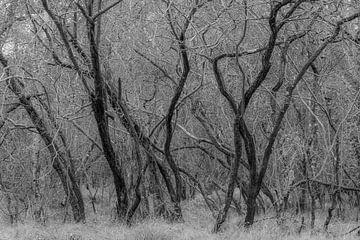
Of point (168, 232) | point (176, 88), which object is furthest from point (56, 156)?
point (168, 232)

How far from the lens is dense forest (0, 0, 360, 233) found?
8.05 meters

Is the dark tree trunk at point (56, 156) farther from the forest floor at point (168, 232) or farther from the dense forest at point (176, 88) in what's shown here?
the forest floor at point (168, 232)

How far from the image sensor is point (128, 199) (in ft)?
32.5

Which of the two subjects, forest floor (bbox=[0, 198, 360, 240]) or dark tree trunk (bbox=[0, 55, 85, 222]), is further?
dark tree trunk (bbox=[0, 55, 85, 222])

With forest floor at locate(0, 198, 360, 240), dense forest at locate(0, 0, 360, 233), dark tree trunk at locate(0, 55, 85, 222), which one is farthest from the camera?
dark tree trunk at locate(0, 55, 85, 222)

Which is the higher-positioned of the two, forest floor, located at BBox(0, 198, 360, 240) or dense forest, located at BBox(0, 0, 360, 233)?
dense forest, located at BBox(0, 0, 360, 233)

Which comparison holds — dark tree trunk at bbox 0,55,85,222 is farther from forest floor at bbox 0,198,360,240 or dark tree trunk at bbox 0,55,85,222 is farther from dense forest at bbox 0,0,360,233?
forest floor at bbox 0,198,360,240

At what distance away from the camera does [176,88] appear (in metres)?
9.05

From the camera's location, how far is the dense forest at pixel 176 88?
8055 millimetres

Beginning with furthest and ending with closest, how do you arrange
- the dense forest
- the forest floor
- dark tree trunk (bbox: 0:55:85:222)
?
1. dark tree trunk (bbox: 0:55:85:222)
2. the dense forest
3. the forest floor

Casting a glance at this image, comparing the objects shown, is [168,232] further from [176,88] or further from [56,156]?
[56,156]

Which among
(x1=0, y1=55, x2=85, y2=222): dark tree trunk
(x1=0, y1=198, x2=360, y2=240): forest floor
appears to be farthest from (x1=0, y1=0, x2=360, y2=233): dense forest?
(x1=0, y1=198, x2=360, y2=240): forest floor

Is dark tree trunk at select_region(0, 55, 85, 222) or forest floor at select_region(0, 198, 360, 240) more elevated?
dark tree trunk at select_region(0, 55, 85, 222)

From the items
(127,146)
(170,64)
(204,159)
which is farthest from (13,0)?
(204,159)
